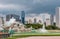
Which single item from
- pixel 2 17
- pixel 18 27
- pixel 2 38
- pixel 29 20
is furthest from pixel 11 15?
pixel 2 38

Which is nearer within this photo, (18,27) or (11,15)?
(18,27)

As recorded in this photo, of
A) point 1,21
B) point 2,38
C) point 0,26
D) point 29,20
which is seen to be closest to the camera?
point 2,38

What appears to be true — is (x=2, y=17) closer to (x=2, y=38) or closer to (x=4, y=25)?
(x=4, y=25)

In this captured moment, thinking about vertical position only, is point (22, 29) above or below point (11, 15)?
below

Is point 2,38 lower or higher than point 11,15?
lower

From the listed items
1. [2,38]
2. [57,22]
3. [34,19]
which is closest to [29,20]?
[34,19]

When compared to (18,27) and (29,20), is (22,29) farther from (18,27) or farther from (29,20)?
(29,20)

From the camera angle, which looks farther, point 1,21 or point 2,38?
point 1,21

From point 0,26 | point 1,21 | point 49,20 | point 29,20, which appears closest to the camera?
point 0,26

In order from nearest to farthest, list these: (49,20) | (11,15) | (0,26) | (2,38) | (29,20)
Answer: (2,38)
(0,26)
(11,15)
(29,20)
(49,20)
